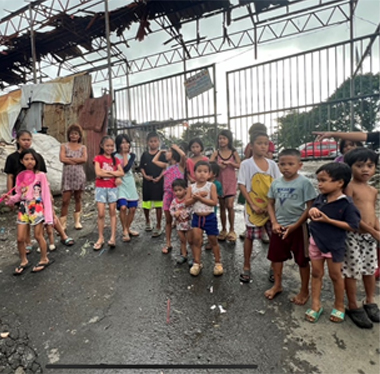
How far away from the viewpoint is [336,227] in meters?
1.91

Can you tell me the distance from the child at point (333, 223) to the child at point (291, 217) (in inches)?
6.6

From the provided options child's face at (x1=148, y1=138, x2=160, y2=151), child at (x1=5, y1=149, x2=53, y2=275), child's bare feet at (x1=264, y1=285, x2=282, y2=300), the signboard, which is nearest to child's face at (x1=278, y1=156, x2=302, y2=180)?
child's bare feet at (x1=264, y1=285, x2=282, y2=300)

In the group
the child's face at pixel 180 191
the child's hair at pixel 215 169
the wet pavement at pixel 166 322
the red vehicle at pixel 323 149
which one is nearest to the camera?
the wet pavement at pixel 166 322

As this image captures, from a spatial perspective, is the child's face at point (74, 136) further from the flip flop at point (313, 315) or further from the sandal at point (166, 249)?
the flip flop at point (313, 315)

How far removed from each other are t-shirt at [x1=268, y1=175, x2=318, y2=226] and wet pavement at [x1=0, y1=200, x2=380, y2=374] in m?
0.76

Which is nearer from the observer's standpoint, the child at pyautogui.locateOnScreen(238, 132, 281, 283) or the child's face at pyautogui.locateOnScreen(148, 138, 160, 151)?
the child at pyautogui.locateOnScreen(238, 132, 281, 283)

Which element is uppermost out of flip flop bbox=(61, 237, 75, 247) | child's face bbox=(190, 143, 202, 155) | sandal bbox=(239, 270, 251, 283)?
child's face bbox=(190, 143, 202, 155)

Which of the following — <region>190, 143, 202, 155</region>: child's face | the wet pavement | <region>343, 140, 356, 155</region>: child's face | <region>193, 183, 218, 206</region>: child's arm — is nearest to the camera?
the wet pavement

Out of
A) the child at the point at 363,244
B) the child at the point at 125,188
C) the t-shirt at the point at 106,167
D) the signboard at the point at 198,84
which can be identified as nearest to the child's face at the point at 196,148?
the child at the point at 125,188

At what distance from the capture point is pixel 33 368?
1823mm

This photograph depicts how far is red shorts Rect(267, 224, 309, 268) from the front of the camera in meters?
2.18

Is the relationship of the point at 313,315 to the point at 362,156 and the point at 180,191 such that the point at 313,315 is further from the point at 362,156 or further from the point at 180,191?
the point at 180,191

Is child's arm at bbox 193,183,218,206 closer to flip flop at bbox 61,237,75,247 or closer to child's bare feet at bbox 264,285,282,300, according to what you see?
child's bare feet at bbox 264,285,282,300

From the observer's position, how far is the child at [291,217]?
219 centimetres
